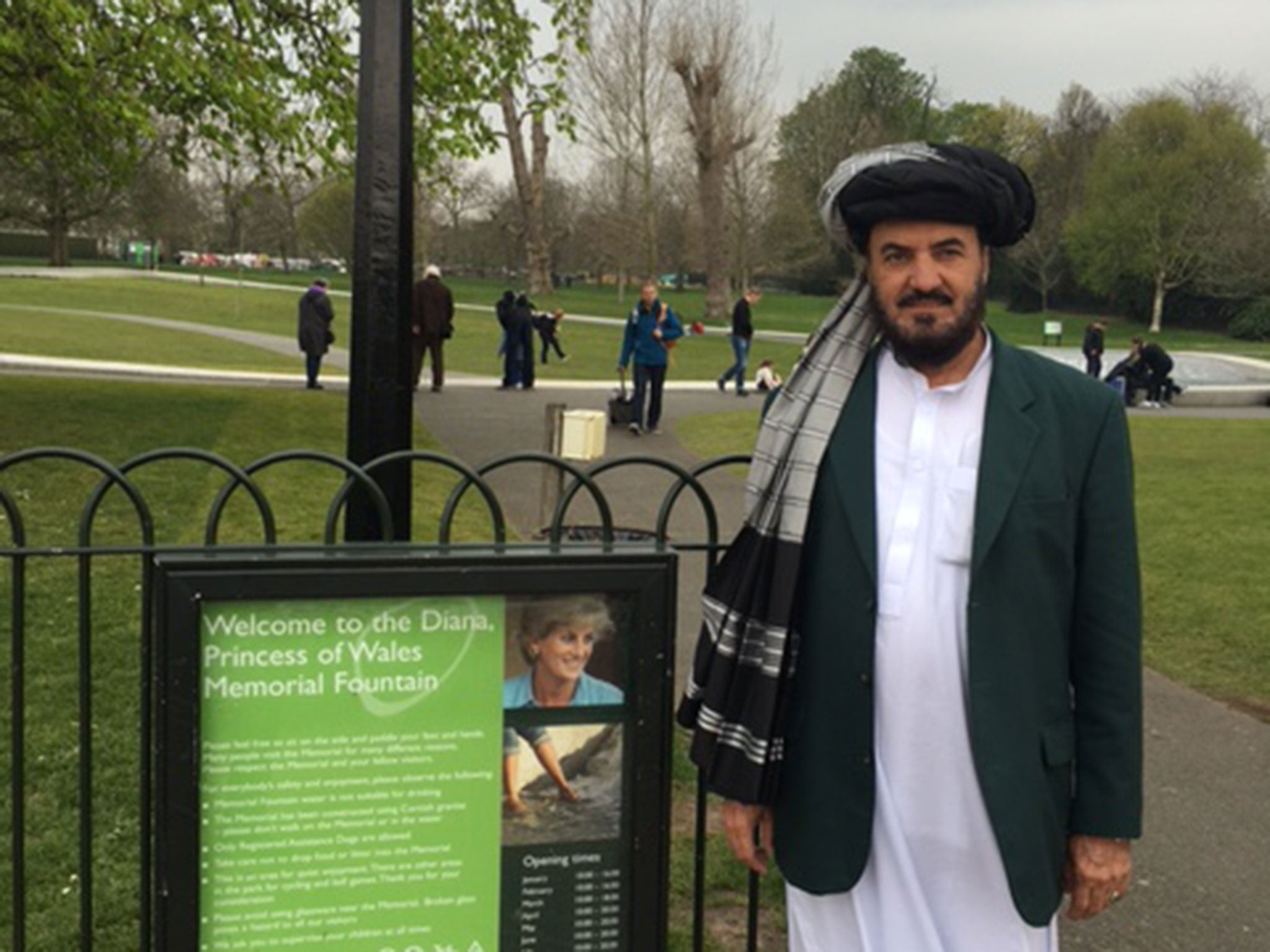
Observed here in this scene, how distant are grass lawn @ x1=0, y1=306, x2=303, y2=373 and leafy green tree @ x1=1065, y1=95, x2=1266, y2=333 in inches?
1697

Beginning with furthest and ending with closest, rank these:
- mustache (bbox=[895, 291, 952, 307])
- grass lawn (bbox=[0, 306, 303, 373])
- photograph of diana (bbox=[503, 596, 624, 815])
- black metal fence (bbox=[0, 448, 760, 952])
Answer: grass lawn (bbox=[0, 306, 303, 373])
black metal fence (bbox=[0, 448, 760, 952])
photograph of diana (bbox=[503, 596, 624, 815])
mustache (bbox=[895, 291, 952, 307])

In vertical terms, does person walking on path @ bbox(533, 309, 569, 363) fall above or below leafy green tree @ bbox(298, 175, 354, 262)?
below

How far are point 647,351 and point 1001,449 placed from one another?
13.3 m

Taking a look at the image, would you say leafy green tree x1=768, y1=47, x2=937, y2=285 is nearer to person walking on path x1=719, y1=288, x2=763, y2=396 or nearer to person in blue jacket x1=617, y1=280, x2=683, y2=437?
person walking on path x1=719, y1=288, x2=763, y2=396

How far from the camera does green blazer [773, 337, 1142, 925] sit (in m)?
2.16

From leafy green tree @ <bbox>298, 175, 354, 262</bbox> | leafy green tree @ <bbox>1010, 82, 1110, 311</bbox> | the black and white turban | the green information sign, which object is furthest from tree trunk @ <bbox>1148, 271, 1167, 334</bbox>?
the green information sign

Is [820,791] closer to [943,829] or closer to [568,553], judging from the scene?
[943,829]

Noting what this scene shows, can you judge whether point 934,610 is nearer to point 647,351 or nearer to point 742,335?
point 647,351

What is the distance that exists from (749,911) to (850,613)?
1.37 metres

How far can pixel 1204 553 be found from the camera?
969 centimetres

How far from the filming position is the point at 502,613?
2529 mm

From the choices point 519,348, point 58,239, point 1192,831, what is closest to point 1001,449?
point 1192,831

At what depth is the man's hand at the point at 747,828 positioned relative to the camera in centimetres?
240

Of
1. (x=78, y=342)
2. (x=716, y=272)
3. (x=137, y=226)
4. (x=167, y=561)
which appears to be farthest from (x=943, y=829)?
(x=137, y=226)
